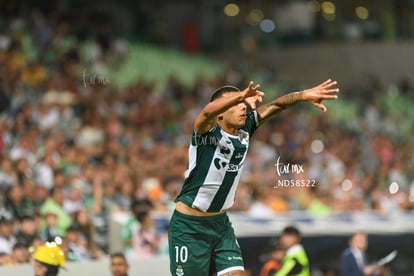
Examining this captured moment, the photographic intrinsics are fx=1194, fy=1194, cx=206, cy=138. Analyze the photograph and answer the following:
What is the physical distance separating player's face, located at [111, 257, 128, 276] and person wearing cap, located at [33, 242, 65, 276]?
1.79ft

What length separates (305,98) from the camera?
9906 mm

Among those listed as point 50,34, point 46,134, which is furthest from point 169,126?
point 46,134

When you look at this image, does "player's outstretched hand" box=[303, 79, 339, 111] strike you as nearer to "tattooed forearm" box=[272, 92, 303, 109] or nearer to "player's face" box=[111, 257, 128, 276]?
"tattooed forearm" box=[272, 92, 303, 109]

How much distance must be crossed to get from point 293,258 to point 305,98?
3293mm

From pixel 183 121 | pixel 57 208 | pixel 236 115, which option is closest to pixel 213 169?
pixel 236 115

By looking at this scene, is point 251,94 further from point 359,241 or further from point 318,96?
point 359,241

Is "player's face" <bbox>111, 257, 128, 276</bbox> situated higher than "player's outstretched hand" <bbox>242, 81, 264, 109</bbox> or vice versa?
"player's outstretched hand" <bbox>242, 81, 264, 109</bbox>

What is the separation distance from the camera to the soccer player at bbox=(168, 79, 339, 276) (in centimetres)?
975

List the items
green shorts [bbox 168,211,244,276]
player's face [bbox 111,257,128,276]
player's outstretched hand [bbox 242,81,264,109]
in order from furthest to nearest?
player's face [bbox 111,257,128,276]
green shorts [bbox 168,211,244,276]
player's outstretched hand [bbox 242,81,264,109]

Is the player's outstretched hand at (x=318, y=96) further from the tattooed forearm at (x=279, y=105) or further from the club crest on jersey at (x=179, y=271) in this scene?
the club crest on jersey at (x=179, y=271)

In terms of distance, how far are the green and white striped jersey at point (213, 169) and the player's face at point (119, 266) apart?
240 cm

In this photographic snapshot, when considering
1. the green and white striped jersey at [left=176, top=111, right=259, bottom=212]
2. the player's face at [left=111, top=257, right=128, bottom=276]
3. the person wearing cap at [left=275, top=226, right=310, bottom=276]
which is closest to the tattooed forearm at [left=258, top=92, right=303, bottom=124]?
the green and white striped jersey at [left=176, top=111, right=259, bottom=212]

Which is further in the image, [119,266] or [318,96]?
[119,266]

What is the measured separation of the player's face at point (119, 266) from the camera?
12.1 m
